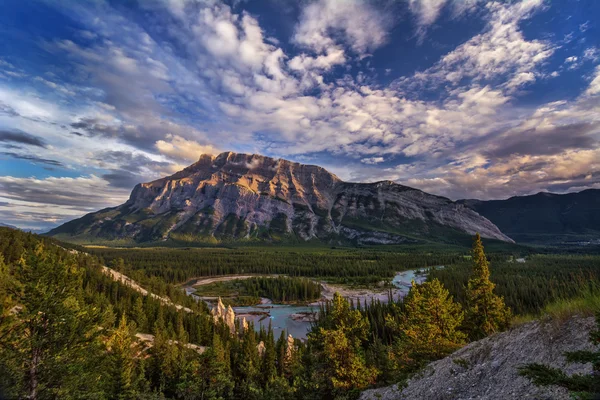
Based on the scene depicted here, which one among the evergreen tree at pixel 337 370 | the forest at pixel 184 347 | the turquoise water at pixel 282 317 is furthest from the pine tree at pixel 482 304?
the turquoise water at pixel 282 317

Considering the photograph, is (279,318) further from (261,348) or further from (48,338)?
(48,338)

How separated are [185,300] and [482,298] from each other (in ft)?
333

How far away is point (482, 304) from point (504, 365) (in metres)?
22.9

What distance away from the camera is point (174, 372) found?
173ft

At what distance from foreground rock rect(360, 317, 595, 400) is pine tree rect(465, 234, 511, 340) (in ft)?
54.8

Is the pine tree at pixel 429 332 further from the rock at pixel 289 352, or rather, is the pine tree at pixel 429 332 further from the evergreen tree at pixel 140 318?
the evergreen tree at pixel 140 318

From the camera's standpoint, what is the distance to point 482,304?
36094mm

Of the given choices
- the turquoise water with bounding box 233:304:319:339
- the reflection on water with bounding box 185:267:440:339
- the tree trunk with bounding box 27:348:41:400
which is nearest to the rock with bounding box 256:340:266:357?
the turquoise water with bounding box 233:304:319:339

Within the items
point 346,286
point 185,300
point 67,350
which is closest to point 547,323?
point 67,350

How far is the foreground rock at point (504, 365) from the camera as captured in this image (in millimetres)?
13719

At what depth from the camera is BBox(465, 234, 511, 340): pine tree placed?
35.0 meters

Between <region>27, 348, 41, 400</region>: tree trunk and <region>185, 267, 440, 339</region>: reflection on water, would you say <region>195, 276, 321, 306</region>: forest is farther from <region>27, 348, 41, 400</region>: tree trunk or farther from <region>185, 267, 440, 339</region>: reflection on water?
<region>27, 348, 41, 400</region>: tree trunk

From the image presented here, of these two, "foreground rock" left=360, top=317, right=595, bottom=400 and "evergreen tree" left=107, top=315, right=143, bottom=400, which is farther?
"evergreen tree" left=107, top=315, right=143, bottom=400

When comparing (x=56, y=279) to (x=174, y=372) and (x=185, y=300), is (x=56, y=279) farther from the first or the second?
(x=185, y=300)
